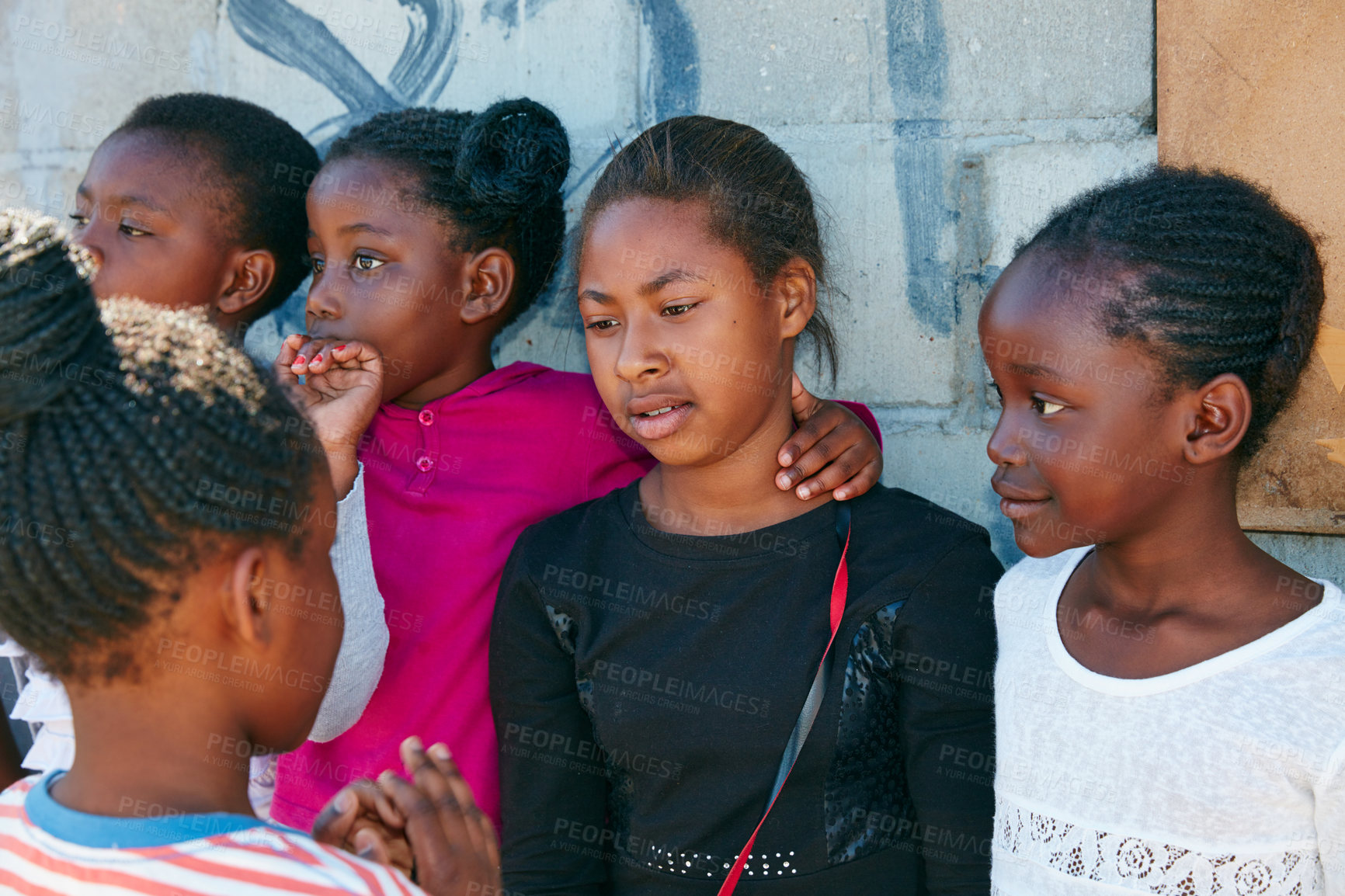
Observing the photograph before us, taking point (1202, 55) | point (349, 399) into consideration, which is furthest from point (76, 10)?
point (1202, 55)

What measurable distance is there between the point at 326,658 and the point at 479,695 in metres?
0.81

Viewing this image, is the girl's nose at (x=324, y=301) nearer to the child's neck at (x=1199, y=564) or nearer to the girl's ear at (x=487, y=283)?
the girl's ear at (x=487, y=283)

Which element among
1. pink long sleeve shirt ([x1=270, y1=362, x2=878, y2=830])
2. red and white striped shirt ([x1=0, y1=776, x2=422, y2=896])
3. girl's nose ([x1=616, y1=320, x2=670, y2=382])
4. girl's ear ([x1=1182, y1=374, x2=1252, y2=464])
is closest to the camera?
red and white striped shirt ([x1=0, y1=776, x2=422, y2=896])

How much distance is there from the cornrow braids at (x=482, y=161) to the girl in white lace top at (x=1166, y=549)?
108 centimetres

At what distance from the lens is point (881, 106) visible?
2.38 meters

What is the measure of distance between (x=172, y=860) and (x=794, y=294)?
132cm

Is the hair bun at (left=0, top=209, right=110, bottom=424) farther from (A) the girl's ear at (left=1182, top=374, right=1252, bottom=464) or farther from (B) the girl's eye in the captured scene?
(A) the girl's ear at (left=1182, top=374, right=1252, bottom=464)

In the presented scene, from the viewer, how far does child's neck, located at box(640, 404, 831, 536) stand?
187cm

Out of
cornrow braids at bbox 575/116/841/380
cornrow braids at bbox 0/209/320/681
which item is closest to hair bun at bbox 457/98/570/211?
cornrow braids at bbox 575/116/841/380

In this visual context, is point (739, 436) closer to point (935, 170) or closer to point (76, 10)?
point (935, 170)

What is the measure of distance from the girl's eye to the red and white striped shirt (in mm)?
1045

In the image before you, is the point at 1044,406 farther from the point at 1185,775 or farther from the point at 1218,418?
the point at 1185,775

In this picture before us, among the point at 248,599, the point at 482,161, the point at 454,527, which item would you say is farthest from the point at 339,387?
the point at 248,599

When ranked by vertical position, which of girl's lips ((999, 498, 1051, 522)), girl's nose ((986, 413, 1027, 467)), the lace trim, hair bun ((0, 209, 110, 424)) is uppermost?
hair bun ((0, 209, 110, 424))
